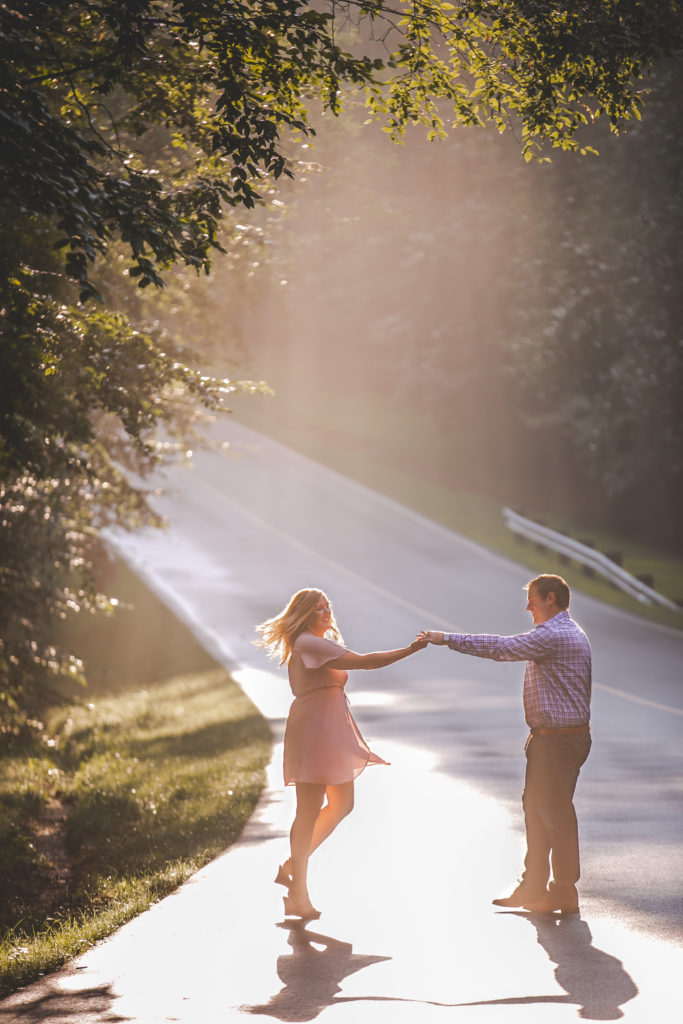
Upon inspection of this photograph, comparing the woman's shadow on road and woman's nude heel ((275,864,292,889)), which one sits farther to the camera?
woman's nude heel ((275,864,292,889))

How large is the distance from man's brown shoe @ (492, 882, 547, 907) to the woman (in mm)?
1150

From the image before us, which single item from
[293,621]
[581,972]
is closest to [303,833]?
[293,621]

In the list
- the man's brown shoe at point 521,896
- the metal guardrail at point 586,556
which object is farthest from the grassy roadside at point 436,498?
the man's brown shoe at point 521,896

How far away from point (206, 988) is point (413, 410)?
56720 millimetres

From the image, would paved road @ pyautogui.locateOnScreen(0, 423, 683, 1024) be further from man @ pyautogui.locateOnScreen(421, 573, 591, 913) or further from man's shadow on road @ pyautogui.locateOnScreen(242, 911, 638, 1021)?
man @ pyautogui.locateOnScreen(421, 573, 591, 913)

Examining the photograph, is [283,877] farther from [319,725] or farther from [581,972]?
[581,972]

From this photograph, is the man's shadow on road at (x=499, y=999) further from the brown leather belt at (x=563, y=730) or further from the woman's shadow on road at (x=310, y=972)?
the brown leather belt at (x=563, y=730)

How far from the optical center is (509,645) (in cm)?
804

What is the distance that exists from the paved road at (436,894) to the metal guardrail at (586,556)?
448 centimetres

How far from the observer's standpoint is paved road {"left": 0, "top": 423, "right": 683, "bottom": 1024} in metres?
6.26

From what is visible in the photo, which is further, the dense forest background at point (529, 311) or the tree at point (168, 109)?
the dense forest background at point (529, 311)

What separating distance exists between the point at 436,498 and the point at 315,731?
3578 centimetres

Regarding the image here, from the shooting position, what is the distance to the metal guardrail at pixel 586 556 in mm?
28484

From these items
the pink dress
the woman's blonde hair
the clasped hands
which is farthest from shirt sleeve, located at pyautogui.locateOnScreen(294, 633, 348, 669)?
the clasped hands
